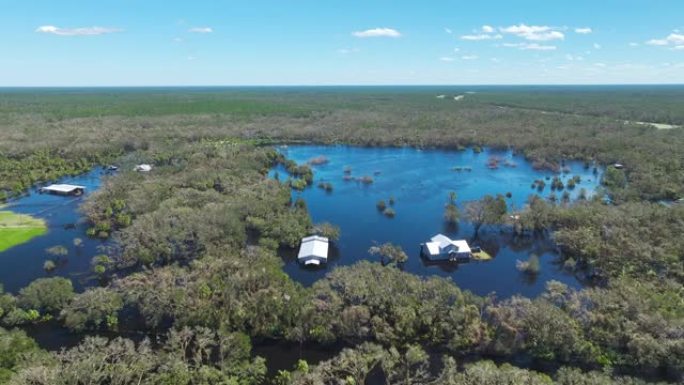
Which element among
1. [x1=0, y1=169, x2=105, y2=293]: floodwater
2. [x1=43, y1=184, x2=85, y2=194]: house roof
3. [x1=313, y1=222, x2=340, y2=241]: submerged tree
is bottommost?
[x1=0, y1=169, x2=105, y2=293]: floodwater

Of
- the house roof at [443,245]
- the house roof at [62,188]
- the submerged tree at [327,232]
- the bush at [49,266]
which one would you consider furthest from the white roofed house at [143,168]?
the house roof at [443,245]

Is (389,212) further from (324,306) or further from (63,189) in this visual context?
(63,189)

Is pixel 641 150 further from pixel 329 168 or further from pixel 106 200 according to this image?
pixel 106 200

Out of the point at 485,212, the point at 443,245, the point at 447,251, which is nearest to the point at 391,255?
the point at 443,245

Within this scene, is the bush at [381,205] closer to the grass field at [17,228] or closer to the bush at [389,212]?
the bush at [389,212]

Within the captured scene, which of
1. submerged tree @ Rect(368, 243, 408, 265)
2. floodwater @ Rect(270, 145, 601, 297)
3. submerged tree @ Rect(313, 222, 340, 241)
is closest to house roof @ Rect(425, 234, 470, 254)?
floodwater @ Rect(270, 145, 601, 297)

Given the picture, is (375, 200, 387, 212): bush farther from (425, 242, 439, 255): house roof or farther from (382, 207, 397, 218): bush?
(425, 242, 439, 255): house roof
